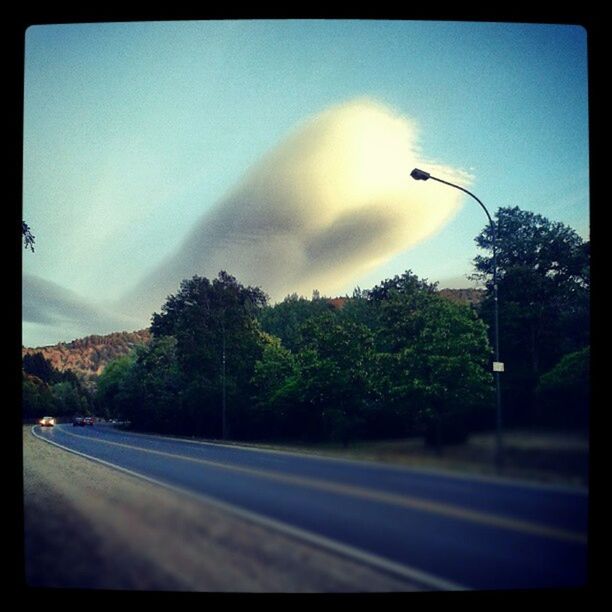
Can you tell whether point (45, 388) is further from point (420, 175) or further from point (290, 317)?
point (420, 175)

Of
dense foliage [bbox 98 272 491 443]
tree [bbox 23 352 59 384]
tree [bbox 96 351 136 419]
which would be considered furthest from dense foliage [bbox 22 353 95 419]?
dense foliage [bbox 98 272 491 443]

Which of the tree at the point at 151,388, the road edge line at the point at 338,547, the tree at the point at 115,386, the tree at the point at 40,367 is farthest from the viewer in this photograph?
the tree at the point at 151,388

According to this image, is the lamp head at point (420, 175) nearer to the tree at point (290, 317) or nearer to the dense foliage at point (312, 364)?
the dense foliage at point (312, 364)

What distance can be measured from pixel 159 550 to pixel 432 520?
8.27ft

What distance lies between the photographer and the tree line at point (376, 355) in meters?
5.37

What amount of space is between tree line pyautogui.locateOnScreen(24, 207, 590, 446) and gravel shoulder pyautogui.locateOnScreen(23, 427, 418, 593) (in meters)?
1.91

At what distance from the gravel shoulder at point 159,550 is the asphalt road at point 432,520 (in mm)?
220

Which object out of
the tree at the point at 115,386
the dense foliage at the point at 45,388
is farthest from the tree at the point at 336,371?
the dense foliage at the point at 45,388

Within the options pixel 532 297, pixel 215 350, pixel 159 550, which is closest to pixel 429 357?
pixel 532 297

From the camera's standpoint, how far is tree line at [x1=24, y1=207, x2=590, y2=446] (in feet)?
17.6

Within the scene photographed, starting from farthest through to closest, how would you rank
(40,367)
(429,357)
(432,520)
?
(429,357) < (40,367) < (432,520)

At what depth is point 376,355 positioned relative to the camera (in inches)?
273

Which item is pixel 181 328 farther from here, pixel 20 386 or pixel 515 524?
pixel 515 524

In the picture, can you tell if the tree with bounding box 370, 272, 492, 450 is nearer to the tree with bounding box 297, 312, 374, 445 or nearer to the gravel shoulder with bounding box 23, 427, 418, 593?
the tree with bounding box 297, 312, 374, 445
